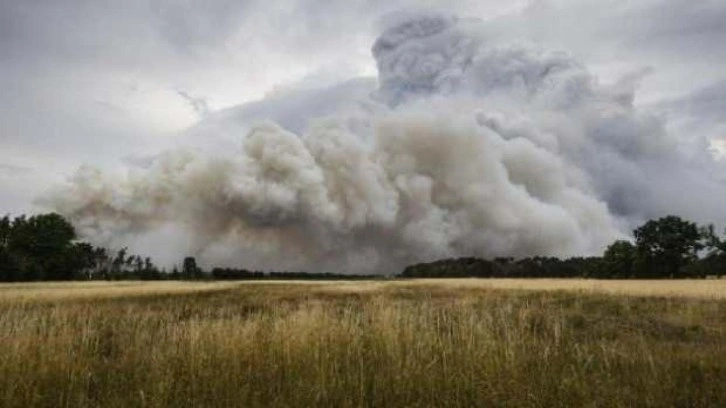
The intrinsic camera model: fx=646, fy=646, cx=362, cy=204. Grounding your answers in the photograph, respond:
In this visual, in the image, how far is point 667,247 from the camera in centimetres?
11925

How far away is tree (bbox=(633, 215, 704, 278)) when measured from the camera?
387 ft

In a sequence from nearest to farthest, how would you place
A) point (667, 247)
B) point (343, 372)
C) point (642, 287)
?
1. point (343, 372)
2. point (642, 287)
3. point (667, 247)

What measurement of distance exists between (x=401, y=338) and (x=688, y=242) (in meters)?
123

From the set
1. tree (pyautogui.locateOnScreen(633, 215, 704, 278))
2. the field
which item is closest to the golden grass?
the field

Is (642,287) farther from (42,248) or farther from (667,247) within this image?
(42,248)

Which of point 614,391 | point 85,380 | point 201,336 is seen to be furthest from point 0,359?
point 614,391

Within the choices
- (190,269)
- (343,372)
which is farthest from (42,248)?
(343,372)

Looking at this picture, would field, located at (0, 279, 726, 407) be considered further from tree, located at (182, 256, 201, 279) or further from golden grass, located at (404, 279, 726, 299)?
tree, located at (182, 256, 201, 279)

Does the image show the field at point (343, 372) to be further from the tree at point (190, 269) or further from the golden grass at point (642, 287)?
the tree at point (190, 269)

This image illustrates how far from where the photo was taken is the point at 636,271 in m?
120

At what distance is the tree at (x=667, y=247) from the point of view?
4648 inches

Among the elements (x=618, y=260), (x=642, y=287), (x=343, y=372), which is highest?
(x=618, y=260)

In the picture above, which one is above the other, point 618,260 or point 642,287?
point 618,260

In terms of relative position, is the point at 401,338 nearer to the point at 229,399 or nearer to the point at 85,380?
the point at 229,399
